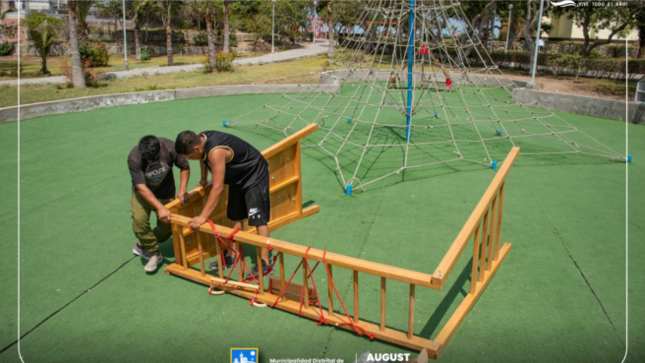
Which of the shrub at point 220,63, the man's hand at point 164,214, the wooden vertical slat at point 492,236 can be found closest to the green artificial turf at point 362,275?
the wooden vertical slat at point 492,236

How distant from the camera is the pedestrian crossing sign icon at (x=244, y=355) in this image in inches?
125

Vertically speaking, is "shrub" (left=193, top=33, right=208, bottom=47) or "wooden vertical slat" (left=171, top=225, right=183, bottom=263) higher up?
"shrub" (left=193, top=33, right=208, bottom=47)

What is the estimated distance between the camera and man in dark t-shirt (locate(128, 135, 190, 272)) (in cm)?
396

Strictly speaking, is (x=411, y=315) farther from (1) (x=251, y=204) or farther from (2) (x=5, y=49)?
(2) (x=5, y=49)

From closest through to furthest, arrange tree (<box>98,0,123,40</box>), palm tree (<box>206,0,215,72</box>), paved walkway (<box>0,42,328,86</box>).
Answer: paved walkway (<box>0,42,328,86</box>) → palm tree (<box>206,0,215,72</box>) → tree (<box>98,0,123,40</box>)

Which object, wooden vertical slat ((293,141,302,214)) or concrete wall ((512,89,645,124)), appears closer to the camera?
wooden vertical slat ((293,141,302,214))

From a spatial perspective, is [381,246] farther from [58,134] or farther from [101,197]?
[58,134]

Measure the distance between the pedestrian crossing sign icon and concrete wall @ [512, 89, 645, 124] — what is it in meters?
9.26

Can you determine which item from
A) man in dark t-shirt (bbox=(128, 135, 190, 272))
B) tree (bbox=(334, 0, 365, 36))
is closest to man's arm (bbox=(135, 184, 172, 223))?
man in dark t-shirt (bbox=(128, 135, 190, 272))

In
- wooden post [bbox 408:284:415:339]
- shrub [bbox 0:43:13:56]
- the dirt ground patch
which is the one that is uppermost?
shrub [bbox 0:43:13:56]

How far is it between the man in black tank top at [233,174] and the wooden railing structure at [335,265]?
23cm

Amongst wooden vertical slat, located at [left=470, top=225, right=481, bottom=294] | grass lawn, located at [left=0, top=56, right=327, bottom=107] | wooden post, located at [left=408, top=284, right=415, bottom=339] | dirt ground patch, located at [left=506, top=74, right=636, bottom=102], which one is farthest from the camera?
dirt ground patch, located at [left=506, top=74, right=636, bottom=102]

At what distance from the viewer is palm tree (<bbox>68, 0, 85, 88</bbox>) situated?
14648 millimetres

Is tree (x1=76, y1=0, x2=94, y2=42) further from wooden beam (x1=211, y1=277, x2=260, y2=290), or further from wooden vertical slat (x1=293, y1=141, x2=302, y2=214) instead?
wooden beam (x1=211, y1=277, x2=260, y2=290)
